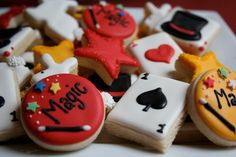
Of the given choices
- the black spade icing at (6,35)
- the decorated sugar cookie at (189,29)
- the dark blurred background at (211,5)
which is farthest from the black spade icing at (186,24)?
the dark blurred background at (211,5)

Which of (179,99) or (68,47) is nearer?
(179,99)

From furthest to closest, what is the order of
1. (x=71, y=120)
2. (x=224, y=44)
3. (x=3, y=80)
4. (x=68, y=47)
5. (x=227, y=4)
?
1. (x=227, y=4)
2. (x=224, y=44)
3. (x=68, y=47)
4. (x=3, y=80)
5. (x=71, y=120)

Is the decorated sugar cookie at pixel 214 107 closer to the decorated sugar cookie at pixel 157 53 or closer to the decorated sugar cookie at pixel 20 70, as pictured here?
the decorated sugar cookie at pixel 157 53

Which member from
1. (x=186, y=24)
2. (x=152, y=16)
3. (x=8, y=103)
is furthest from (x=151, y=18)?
(x=8, y=103)

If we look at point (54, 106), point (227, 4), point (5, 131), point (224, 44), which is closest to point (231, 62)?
point (224, 44)

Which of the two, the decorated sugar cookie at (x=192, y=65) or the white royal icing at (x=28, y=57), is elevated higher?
Answer: the decorated sugar cookie at (x=192, y=65)

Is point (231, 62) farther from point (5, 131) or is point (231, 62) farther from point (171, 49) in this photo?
point (5, 131)

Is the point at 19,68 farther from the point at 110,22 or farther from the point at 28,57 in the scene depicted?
the point at 110,22

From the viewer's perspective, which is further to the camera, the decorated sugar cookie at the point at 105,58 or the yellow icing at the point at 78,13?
the yellow icing at the point at 78,13
